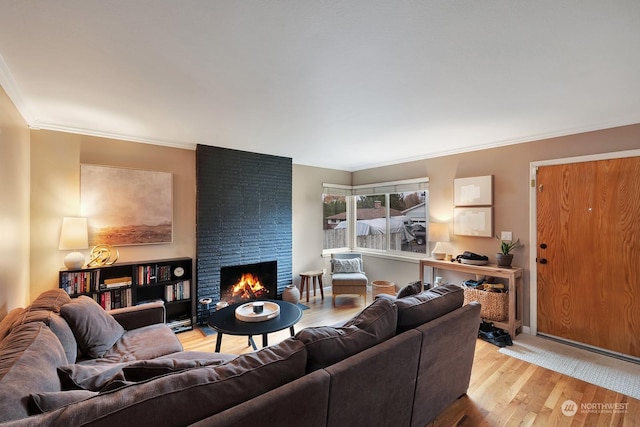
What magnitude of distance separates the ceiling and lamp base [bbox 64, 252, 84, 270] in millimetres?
1374

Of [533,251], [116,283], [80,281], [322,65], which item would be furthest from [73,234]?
[533,251]

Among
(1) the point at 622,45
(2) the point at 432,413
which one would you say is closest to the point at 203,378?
(2) the point at 432,413

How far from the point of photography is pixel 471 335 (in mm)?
2080

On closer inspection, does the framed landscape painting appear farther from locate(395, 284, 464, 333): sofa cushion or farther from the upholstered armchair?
locate(395, 284, 464, 333): sofa cushion

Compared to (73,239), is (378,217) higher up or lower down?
higher up

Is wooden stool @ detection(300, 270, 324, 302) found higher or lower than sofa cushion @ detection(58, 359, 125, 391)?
lower

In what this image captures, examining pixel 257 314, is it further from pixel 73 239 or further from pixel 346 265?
pixel 346 265

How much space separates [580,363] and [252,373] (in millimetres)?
3320

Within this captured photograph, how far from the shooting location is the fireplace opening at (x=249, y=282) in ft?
13.3

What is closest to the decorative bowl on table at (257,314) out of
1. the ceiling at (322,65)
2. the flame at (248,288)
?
the flame at (248,288)

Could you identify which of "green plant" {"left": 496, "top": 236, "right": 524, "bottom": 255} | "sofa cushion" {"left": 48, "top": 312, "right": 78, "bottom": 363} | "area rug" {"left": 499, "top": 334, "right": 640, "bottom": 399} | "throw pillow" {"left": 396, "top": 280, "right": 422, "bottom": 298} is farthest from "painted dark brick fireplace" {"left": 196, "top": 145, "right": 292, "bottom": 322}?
"area rug" {"left": 499, "top": 334, "right": 640, "bottom": 399}

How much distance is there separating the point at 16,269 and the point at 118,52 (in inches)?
83.3

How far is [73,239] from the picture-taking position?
9.45 feet

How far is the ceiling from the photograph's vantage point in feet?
4.39
